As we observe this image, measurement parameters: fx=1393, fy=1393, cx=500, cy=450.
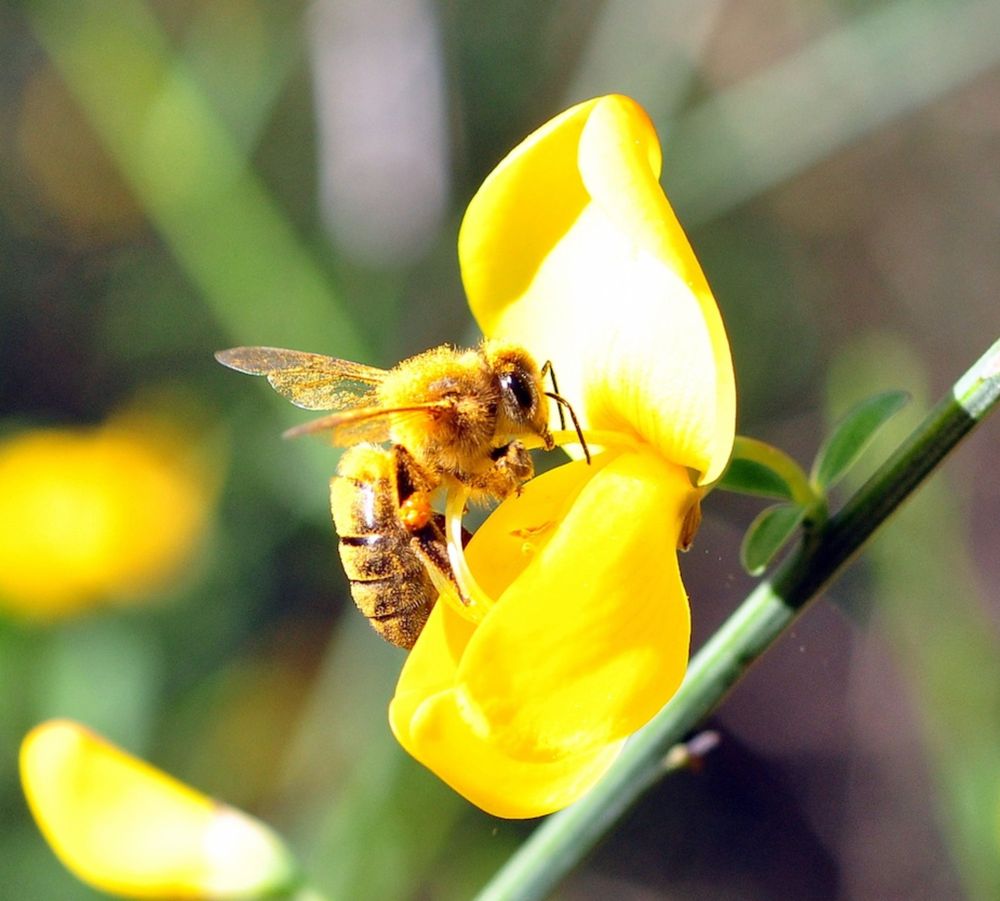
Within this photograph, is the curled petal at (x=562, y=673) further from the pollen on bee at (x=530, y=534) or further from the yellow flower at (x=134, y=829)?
the yellow flower at (x=134, y=829)

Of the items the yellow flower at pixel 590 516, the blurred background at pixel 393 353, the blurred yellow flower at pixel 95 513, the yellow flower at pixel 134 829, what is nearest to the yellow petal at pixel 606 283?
the yellow flower at pixel 590 516

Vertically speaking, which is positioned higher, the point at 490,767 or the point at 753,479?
the point at 753,479

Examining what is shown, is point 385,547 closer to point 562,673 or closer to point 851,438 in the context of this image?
point 562,673

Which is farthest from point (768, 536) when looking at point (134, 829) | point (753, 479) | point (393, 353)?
point (393, 353)

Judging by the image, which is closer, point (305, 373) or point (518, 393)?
point (518, 393)

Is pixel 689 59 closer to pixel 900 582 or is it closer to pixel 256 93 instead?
pixel 256 93

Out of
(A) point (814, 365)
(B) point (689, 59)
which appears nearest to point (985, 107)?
(A) point (814, 365)

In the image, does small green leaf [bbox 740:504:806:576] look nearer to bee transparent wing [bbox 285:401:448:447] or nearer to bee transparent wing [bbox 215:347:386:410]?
bee transparent wing [bbox 285:401:448:447]
